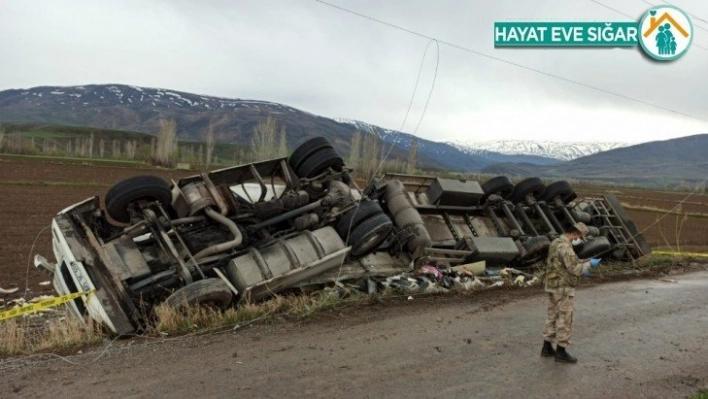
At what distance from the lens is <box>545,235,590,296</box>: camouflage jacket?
5.76 metres

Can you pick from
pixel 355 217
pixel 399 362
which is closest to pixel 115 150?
pixel 355 217

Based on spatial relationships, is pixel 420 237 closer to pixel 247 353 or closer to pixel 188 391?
pixel 247 353

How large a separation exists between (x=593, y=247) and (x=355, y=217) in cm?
624

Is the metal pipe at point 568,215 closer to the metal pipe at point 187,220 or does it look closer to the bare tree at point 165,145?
the metal pipe at point 187,220

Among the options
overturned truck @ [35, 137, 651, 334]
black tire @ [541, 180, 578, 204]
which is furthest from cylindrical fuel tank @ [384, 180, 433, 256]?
black tire @ [541, 180, 578, 204]

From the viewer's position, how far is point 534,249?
439 inches

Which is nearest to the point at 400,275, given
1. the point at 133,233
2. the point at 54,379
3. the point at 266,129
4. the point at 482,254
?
the point at 482,254

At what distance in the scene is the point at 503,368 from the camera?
5.41m

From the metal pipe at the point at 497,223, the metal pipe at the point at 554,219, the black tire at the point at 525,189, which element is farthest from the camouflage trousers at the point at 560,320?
the metal pipe at the point at 554,219

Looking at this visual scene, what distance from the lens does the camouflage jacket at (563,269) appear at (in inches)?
227

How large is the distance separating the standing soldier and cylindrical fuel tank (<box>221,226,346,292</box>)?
3524 mm

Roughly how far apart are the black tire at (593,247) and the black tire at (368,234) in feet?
18.3

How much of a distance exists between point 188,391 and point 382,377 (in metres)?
1.71

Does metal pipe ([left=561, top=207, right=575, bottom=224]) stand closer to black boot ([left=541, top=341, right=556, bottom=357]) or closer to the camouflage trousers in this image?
the camouflage trousers
